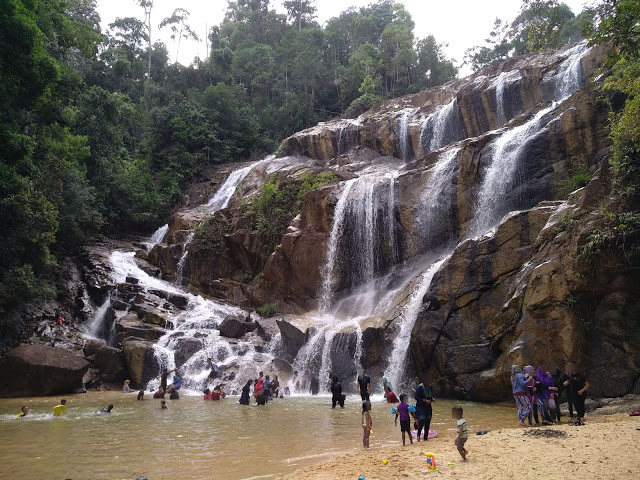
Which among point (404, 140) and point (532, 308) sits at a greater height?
point (404, 140)

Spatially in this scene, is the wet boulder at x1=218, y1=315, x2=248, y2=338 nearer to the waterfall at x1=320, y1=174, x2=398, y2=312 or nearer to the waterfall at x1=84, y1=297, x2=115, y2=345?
the waterfall at x1=320, y1=174, x2=398, y2=312

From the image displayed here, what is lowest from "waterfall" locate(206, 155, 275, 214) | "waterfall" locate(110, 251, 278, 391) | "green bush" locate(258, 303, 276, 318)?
"waterfall" locate(110, 251, 278, 391)

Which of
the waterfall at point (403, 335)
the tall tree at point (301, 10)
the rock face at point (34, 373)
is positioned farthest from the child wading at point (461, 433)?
the tall tree at point (301, 10)

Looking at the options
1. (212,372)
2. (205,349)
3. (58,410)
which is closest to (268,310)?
(205,349)

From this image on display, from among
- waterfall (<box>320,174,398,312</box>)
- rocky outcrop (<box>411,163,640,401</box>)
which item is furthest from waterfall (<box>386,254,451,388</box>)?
waterfall (<box>320,174,398,312</box>)

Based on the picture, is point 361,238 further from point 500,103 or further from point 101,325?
point 101,325

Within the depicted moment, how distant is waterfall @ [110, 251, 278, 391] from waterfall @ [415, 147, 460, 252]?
379 inches

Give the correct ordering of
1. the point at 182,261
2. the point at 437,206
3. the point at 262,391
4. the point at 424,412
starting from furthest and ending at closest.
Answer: the point at 182,261 → the point at 437,206 → the point at 262,391 → the point at 424,412

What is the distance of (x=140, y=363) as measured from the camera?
2105cm

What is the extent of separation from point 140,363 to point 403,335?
11841 millimetres

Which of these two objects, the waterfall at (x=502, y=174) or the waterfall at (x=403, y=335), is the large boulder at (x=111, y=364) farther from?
the waterfall at (x=502, y=174)

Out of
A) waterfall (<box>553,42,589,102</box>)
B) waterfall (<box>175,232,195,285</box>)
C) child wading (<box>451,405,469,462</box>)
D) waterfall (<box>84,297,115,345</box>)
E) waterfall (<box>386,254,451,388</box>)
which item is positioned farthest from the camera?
waterfall (<box>175,232,195,285</box>)

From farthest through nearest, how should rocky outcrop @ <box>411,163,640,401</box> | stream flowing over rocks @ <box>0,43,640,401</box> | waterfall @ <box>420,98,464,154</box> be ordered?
waterfall @ <box>420,98,464,154</box> < stream flowing over rocks @ <box>0,43,640,401</box> < rocky outcrop @ <box>411,163,640,401</box>

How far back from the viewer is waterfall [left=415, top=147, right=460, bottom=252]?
23.3 metres
